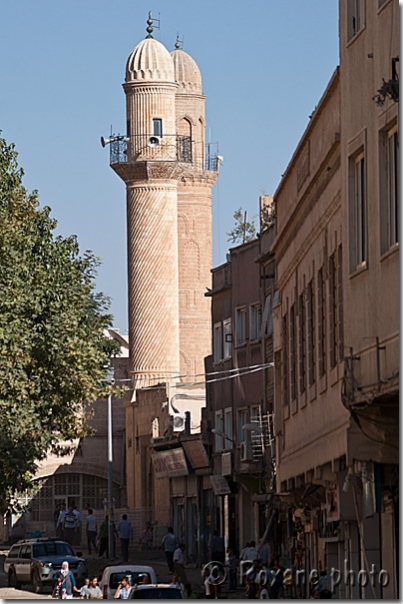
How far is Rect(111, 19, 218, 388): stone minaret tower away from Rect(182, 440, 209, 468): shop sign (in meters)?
13.7

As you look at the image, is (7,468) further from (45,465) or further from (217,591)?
(45,465)

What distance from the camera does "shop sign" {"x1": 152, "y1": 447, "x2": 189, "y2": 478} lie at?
48856 mm

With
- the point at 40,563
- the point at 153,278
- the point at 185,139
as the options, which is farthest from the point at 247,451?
the point at 185,139

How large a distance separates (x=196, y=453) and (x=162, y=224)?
18986 mm

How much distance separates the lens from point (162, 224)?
63500 millimetres

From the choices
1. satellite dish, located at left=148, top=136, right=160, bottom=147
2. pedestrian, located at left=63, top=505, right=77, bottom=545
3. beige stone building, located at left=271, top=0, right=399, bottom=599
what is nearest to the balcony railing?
satellite dish, located at left=148, top=136, right=160, bottom=147

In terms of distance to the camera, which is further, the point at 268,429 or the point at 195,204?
the point at 195,204

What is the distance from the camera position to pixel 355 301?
14289 millimetres

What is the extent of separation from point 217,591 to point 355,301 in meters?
14.6

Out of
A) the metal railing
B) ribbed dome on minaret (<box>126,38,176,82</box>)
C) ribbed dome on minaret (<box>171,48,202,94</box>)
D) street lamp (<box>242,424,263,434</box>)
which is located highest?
ribbed dome on minaret (<box>171,48,202,94</box>)

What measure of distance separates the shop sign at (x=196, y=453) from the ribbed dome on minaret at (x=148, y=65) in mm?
22851

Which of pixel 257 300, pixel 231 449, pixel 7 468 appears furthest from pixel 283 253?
pixel 231 449

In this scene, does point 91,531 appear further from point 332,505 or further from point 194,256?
point 332,505

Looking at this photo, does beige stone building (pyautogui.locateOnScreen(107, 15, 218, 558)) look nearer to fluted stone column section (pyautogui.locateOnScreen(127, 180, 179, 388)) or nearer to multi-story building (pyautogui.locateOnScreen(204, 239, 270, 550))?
fluted stone column section (pyautogui.locateOnScreen(127, 180, 179, 388))
